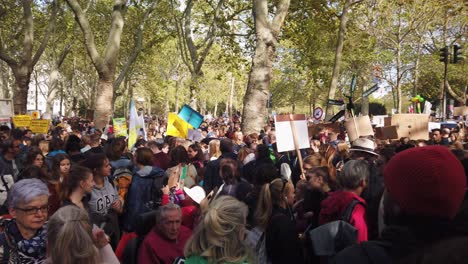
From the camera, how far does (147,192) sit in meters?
5.52

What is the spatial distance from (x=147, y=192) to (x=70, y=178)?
124 cm

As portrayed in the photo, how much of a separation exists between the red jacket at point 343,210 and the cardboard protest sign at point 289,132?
3.72 m

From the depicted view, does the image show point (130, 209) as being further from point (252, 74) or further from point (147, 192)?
point (252, 74)

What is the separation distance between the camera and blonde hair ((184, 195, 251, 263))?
8.30 ft

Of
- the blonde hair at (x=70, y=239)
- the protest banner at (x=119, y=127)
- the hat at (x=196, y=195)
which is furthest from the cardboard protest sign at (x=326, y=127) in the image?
the blonde hair at (x=70, y=239)

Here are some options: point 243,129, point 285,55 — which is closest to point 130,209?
point 243,129

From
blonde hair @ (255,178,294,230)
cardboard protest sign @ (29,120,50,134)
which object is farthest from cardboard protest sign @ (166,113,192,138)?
blonde hair @ (255,178,294,230)

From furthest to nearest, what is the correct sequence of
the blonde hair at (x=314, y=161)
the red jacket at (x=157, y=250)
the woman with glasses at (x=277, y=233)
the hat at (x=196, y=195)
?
the blonde hair at (x=314, y=161) → the hat at (x=196, y=195) → the woman with glasses at (x=277, y=233) → the red jacket at (x=157, y=250)

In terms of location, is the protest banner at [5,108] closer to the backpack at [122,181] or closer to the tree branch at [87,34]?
the tree branch at [87,34]

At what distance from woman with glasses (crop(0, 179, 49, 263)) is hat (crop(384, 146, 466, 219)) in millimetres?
2276

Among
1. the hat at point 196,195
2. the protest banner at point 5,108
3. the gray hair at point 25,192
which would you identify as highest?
the protest banner at point 5,108

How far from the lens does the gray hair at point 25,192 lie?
3289 millimetres

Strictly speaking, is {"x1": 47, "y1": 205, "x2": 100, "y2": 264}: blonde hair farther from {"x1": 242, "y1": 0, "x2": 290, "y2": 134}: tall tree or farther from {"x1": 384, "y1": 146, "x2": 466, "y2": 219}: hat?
{"x1": 242, "y1": 0, "x2": 290, "y2": 134}: tall tree

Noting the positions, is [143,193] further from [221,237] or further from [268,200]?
[221,237]
